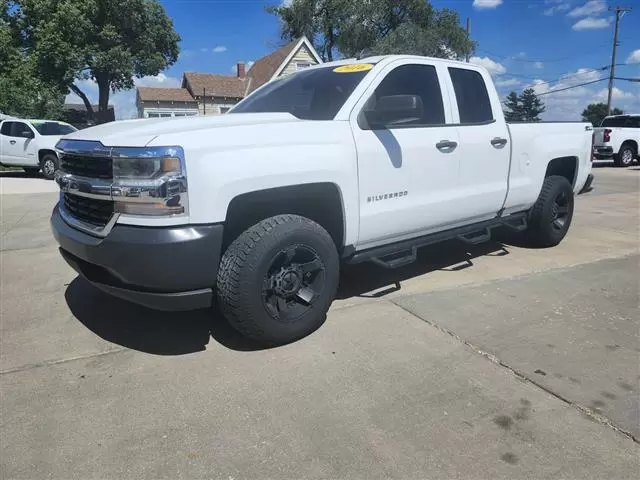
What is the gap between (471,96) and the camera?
5055 mm

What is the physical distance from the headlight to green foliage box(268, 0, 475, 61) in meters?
37.2

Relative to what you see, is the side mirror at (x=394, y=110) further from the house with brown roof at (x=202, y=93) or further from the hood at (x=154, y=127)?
the house with brown roof at (x=202, y=93)

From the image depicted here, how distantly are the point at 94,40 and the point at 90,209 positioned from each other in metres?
35.4

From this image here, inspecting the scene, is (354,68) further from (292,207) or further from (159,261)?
(159,261)

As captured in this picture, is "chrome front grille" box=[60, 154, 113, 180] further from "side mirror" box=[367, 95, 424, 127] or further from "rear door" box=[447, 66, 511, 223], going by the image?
"rear door" box=[447, 66, 511, 223]

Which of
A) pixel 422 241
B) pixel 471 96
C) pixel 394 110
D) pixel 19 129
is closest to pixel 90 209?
pixel 394 110

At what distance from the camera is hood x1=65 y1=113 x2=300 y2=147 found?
3135mm

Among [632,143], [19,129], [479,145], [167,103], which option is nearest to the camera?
[479,145]

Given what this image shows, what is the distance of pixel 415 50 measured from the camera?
113 ft

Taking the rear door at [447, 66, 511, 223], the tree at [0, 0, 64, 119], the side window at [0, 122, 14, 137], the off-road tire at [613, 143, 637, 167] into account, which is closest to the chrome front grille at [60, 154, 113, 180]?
the rear door at [447, 66, 511, 223]

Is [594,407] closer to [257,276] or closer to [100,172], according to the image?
[257,276]

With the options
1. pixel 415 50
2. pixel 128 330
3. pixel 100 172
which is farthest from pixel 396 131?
pixel 415 50

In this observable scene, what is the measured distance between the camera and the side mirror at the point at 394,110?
12.4ft

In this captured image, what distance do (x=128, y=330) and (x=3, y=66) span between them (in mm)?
36814
